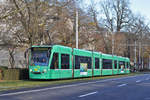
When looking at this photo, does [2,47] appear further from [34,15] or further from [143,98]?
[143,98]

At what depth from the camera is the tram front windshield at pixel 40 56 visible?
1001 inches

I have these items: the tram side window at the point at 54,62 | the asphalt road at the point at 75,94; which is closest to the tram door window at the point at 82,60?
the tram side window at the point at 54,62

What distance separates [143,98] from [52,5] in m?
18.2

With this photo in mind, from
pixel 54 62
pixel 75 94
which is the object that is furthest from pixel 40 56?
pixel 75 94

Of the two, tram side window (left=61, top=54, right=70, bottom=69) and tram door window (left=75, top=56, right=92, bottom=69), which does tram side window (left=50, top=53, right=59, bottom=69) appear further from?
tram door window (left=75, top=56, right=92, bottom=69)

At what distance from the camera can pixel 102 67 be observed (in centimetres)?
3962

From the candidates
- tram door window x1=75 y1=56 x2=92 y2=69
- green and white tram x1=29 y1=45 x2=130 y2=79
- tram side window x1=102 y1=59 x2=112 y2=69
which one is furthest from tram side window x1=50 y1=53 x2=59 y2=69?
tram side window x1=102 y1=59 x2=112 y2=69

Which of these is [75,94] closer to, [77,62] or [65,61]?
[65,61]

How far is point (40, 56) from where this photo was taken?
2586cm

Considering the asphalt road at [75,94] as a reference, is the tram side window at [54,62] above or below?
above

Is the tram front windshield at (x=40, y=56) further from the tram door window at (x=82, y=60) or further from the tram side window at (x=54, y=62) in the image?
the tram door window at (x=82, y=60)

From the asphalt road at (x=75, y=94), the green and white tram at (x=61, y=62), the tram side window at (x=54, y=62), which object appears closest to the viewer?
the asphalt road at (x=75, y=94)

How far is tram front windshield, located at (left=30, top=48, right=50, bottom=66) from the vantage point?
25438mm

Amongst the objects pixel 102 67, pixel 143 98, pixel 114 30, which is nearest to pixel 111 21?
pixel 114 30
